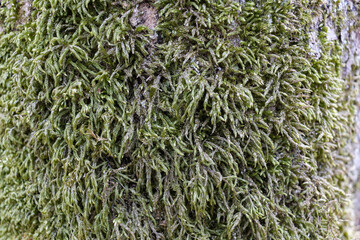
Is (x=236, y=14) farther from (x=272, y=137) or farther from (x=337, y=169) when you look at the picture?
(x=337, y=169)

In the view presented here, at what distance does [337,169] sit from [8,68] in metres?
2.04

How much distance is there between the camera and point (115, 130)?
1.30 m

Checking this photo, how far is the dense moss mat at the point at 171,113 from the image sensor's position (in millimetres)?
1273

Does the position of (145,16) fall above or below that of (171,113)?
above

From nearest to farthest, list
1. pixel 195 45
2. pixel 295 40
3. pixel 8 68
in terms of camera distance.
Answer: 1. pixel 195 45
2. pixel 295 40
3. pixel 8 68

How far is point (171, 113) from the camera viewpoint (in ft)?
4.27

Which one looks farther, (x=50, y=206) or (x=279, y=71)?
(x=50, y=206)

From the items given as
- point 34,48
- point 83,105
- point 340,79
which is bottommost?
point 340,79

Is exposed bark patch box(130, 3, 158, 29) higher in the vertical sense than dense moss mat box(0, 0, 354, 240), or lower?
higher

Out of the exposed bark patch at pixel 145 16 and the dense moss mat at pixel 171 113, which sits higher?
the exposed bark patch at pixel 145 16

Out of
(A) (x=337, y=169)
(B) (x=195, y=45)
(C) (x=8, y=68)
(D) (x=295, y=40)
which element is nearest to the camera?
(B) (x=195, y=45)

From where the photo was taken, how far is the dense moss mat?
127 centimetres

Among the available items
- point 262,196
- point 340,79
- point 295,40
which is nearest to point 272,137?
point 262,196

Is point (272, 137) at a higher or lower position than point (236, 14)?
lower
